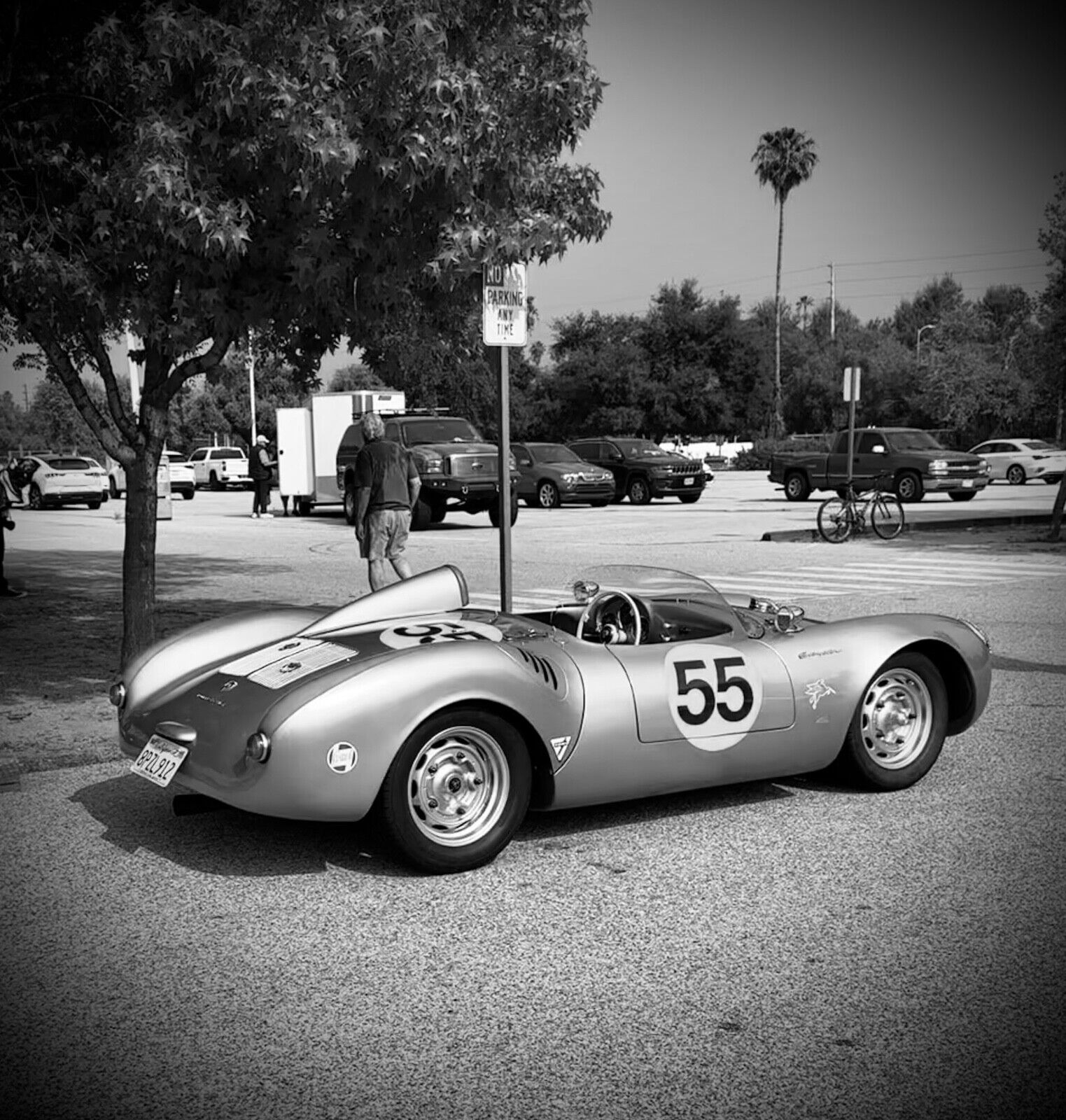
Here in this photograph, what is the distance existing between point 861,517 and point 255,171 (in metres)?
15.1

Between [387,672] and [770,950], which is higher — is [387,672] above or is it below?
above

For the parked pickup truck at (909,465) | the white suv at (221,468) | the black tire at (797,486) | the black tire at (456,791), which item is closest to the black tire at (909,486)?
the parked pickup truck at (909,465)

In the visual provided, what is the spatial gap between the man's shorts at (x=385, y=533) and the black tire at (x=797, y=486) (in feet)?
73.6

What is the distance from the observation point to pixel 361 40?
711 centimetres

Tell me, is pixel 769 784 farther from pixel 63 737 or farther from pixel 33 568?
pixel 33 568

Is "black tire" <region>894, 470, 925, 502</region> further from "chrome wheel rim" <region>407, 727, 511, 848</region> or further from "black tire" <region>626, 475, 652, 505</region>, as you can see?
"chrome wheel rim" <region>407, 727, 511, 848</region>

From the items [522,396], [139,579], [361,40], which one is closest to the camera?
[361,40]

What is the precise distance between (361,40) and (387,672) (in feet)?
12.8

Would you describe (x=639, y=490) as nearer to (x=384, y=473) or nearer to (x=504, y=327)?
(x=384, y=473)

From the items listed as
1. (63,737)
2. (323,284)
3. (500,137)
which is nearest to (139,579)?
(63,737)

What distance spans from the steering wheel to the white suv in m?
49.2

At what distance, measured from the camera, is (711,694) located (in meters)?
5.48

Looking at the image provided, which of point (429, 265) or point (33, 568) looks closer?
point (429, 265)

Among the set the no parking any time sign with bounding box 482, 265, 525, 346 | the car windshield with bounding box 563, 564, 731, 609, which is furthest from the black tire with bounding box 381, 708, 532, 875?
the no parking any time sign with bounding box 482, 265, 525, 346
